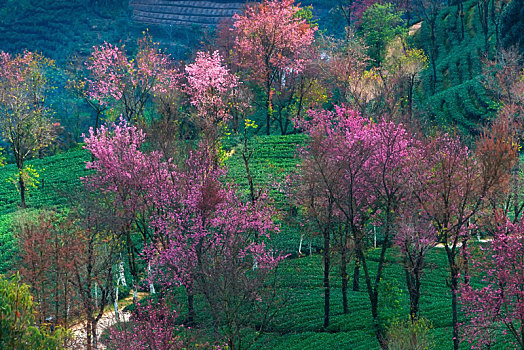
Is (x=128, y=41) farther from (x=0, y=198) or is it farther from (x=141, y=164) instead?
(x=141, y=164)

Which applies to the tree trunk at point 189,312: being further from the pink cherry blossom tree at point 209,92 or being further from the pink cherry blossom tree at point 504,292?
the pink cherry blossom tree at point 504,292

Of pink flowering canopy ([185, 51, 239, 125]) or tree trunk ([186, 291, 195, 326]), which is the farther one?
pink flowering canopy ([185, 51, 239, 125])

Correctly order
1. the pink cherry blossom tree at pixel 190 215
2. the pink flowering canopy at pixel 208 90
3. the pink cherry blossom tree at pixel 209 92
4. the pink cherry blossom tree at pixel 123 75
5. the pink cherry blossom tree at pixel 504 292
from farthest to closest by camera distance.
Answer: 1. the pink cherry blossom tree at pixel 123 75
2. the pink flowering canopy at pixel 208 90
3. the pink cherry blossom tree at pixel 209 92
4. the pink cherry blossom tree at pixel 190 215
5. the pink cherry blossom tree at pixel 504 292

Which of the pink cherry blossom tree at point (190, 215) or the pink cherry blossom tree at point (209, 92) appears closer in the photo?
the pink cherry blossom tree at point (190, 215)

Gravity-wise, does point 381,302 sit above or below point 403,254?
below

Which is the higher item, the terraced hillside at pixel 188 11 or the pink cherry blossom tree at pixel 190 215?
the terraced hillside at pixel 188 11

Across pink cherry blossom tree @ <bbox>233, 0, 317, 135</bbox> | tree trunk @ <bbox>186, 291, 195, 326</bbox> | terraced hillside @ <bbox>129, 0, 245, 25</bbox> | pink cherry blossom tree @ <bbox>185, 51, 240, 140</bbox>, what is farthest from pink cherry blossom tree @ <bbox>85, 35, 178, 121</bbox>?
terraced hillside @ <bbox>129, 0, 245, 25</bbox>

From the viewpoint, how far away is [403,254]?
98.9ft

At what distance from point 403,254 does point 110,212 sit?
19534 mm

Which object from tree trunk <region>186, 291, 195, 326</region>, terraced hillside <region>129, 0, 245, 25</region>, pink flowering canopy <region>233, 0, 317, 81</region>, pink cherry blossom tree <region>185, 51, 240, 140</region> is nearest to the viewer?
tree trunk <region>186, 291, 195, 326</region>

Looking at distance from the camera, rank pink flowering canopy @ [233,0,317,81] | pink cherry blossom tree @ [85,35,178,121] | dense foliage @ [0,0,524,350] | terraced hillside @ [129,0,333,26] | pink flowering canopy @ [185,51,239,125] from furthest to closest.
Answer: terraced hillside @ [129,0,333,26], pink flowering canopy @ [233,0,317,81], pink cherry blossom tree @ [85,35,178,121], pink flowering canopy @ [185,51,239,125], dense foliage @ [0,0,524,350]

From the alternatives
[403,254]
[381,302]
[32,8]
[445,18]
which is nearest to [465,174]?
[403,254]

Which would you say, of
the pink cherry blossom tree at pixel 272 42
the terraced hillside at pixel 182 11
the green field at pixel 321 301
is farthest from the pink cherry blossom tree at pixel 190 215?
the terraced hillside at pixel 182 11

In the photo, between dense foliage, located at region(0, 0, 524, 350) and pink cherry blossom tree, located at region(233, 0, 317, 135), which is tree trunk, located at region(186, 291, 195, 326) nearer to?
dense foliage, located at region(0, 0, 524, 350)
